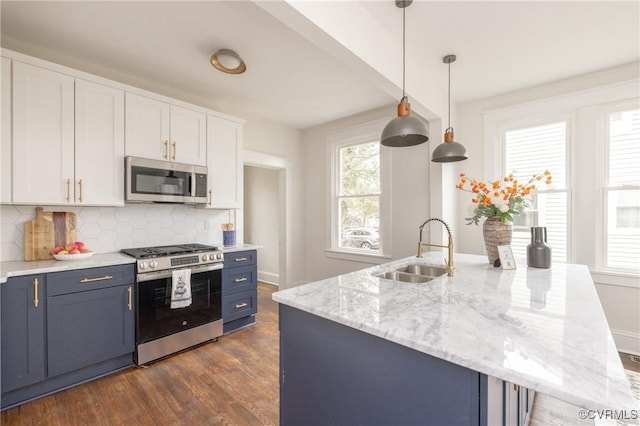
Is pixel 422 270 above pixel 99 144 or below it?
below

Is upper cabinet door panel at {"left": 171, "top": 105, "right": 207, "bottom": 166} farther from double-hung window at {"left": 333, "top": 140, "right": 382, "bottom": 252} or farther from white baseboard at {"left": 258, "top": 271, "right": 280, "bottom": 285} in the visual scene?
white baseboard at {"left": 258, "top": 271, "right": 280, "bottom": 285}

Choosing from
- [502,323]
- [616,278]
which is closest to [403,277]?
[502,323]

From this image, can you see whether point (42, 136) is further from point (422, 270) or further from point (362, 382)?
point (422, 270)

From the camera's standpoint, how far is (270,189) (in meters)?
5.46

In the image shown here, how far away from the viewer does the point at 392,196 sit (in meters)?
3.93

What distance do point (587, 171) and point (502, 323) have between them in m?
2.94

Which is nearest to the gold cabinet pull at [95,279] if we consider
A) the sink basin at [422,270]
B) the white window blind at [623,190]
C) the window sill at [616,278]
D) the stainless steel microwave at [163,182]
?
the stainless steel microwave at [163,182]

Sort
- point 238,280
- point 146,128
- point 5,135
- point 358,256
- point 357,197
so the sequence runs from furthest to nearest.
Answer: point 357,197 < point 358,256 < point 238,280 < point 146,128 < point 5,135

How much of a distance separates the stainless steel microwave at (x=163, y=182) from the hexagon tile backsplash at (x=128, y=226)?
37cm

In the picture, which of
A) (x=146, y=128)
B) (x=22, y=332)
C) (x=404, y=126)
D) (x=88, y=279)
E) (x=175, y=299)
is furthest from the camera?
(x=146, y=128)

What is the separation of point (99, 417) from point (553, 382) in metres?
2.49

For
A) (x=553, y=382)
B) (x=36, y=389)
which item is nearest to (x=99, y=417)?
(x=36, y=389)

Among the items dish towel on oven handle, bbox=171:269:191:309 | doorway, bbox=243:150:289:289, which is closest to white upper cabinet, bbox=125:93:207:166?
dish towel on oven handle, bbox=171:269:191:309

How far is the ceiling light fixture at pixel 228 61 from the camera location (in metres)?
2.49
